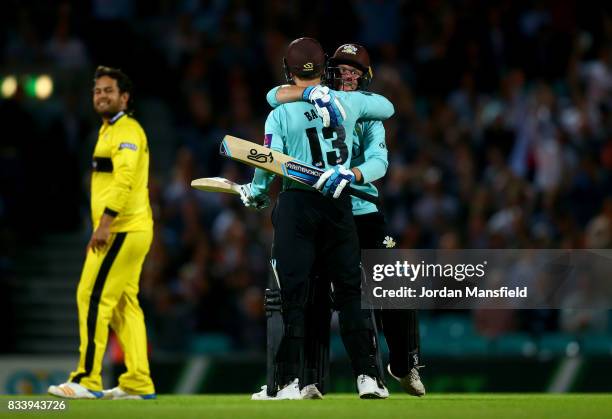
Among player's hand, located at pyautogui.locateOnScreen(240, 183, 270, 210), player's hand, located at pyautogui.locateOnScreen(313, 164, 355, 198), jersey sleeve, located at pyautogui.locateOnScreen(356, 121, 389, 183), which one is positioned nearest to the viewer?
player's hand, located at pyautogui.locateOnScreen(313, 164, 355, 198)

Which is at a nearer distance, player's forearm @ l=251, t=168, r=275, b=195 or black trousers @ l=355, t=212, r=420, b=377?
player's forearm @ l=251, t=168, r=275, b=195

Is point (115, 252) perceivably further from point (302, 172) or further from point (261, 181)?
point (302, 172)

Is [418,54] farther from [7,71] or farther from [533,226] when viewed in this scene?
[7,71]

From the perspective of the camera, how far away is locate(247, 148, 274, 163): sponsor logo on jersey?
316 inches

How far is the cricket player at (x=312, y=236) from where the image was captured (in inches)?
314

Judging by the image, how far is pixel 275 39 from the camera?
16453 millimetres

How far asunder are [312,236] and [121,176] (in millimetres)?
1422

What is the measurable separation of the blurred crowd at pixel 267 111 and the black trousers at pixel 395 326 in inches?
188

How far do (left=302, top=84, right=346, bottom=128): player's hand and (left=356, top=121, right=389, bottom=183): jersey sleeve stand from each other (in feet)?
0.99

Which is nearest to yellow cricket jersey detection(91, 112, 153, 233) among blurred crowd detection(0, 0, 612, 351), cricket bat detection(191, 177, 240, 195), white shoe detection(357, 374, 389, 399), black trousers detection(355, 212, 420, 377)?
cricket bat detection(191, 177, 240, 195)

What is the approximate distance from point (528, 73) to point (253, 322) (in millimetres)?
4734

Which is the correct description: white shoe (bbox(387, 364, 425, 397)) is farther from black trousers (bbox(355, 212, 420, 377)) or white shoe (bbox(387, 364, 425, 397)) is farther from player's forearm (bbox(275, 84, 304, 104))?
player's forearm (bbox(275, 84, 304, 104))

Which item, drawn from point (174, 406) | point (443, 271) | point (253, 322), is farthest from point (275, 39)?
point (174, 406)

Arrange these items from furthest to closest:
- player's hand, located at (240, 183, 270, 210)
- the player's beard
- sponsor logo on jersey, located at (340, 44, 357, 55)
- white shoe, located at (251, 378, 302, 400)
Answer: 1. the player's beard
2. sponsor logo on jersey, located at (340, 44, 357, 55)
3. player's hand, located at (240, 183, 270, 210)
4. white shoe, located at (251, 378, 302, 400)
